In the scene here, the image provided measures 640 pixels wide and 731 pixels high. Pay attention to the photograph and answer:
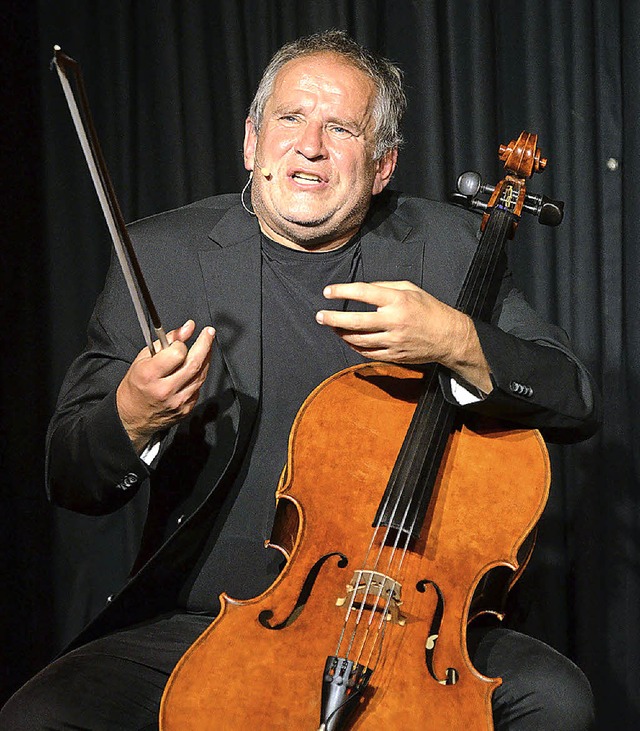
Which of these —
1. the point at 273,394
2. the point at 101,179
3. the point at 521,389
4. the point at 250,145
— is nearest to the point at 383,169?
the point at 250,145

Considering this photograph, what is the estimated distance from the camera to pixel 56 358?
2668 mm

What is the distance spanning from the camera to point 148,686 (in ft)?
4.93

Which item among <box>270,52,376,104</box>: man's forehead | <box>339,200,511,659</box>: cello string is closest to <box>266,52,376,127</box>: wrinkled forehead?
<box>270,52,376,104</box>: man's forehead

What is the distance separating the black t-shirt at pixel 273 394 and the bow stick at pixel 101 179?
1.33ft

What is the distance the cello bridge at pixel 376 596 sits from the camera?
1.31 metres

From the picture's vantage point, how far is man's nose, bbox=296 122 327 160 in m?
1.79

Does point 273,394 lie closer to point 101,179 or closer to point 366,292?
point 366,292

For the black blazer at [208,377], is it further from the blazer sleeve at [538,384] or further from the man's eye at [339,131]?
the man's eye at [339,131]

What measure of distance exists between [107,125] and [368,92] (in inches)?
41.6

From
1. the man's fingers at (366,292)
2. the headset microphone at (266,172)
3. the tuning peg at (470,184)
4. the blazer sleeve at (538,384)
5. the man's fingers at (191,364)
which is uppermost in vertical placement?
the headset microphone at (266,172)

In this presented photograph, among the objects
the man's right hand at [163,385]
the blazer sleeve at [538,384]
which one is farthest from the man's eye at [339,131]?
the man's right hand at [163,385]

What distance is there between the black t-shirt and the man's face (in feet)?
0.20

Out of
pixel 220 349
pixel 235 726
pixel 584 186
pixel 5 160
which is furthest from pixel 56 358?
pixel 235 726

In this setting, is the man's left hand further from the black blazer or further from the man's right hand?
the man's right hand
